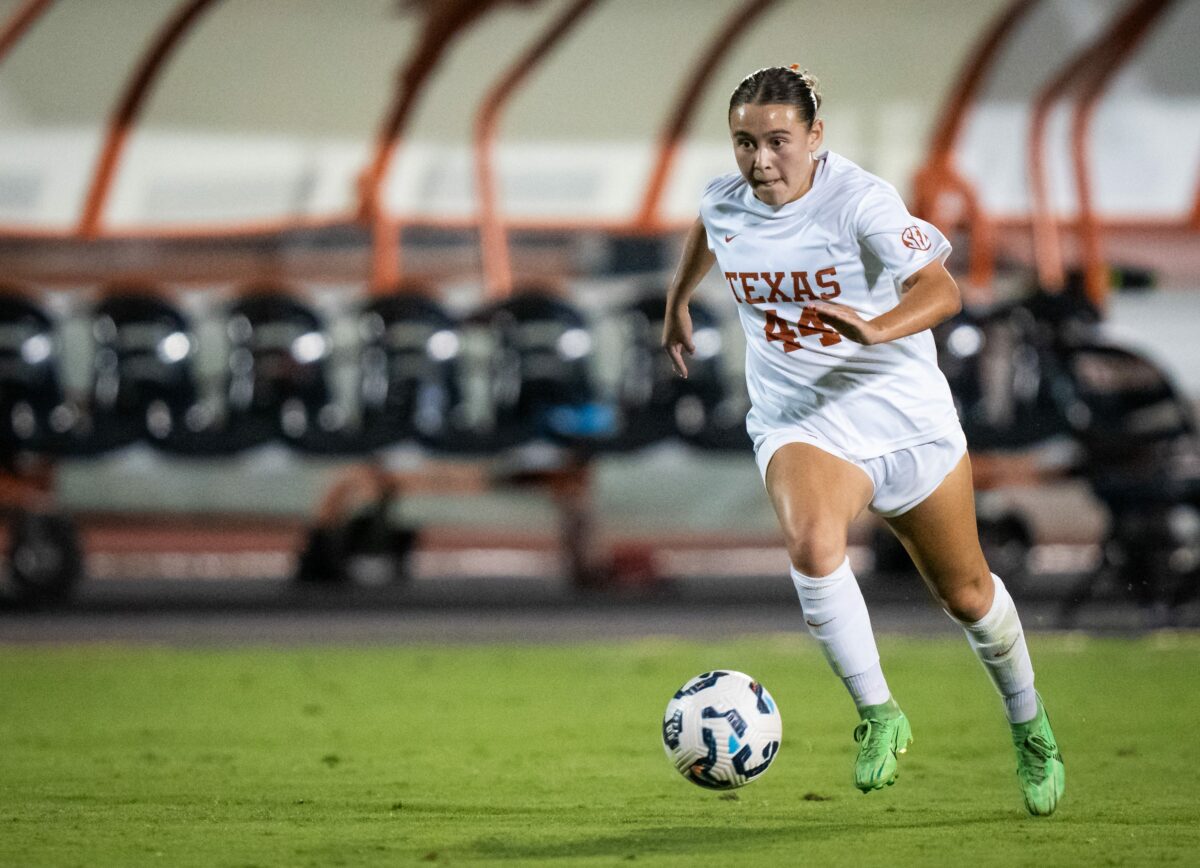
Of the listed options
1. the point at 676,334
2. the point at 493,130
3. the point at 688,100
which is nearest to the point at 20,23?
the point at 493,130

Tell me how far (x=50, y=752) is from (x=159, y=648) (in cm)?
331

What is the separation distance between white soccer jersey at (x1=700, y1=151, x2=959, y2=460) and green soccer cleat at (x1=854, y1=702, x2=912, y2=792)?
64cm

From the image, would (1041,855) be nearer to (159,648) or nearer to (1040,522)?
(159,648)

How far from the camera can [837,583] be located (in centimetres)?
459

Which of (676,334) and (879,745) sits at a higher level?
(676,334)

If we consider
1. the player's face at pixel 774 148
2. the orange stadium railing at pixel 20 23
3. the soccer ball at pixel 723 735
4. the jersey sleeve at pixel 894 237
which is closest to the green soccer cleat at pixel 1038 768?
the soccer ball at pixel 723 735

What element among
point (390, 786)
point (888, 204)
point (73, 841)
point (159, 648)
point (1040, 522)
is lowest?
point (1040, 522)

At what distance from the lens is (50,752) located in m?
6.07

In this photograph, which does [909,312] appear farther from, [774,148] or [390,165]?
[390,165]

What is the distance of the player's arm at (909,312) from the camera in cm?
433

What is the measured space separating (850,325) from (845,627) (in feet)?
2.58

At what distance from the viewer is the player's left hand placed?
4312 mm

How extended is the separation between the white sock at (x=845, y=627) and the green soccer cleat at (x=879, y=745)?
36 millimetres

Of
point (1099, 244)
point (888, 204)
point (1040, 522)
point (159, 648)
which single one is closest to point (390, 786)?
point (888, 204)
